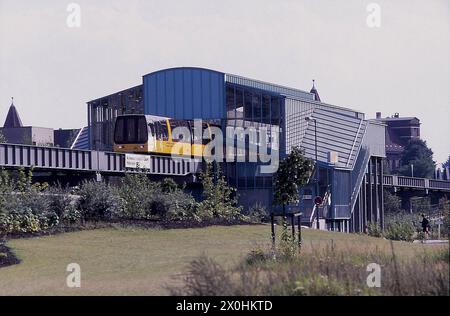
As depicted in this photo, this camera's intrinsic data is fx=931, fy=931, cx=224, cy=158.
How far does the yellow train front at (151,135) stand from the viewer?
58.7 m

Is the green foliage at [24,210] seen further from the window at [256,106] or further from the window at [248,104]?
the window at [256,106]

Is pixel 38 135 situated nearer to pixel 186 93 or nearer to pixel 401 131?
pixel 186 93

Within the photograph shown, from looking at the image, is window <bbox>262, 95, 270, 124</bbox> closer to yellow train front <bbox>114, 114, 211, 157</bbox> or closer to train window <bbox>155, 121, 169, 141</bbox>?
yellow train front <bbox>114, 114, 211, 157</bbox>

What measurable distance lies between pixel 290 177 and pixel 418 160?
10181 centimetres

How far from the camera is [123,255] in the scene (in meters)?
26.4

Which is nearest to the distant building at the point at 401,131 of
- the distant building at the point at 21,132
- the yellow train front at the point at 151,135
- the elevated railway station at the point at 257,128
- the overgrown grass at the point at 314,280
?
the distant building at the point at 21,132

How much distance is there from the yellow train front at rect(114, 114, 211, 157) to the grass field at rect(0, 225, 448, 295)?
19.7 meters

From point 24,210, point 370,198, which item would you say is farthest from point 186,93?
point 24,210

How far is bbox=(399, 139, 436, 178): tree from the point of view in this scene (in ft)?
434

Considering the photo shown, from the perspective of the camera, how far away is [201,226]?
131 feet

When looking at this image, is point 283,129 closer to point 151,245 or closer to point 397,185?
point 397,185

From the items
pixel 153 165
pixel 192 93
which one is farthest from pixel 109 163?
pixel 192 93

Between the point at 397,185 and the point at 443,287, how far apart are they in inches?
3055

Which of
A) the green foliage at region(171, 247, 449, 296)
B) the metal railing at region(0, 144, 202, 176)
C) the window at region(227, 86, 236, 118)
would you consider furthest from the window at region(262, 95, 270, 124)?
the green foliage at region(171, 247, 449, 296)
